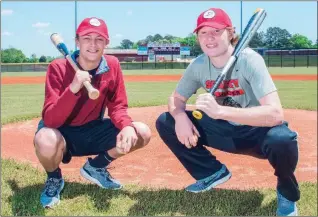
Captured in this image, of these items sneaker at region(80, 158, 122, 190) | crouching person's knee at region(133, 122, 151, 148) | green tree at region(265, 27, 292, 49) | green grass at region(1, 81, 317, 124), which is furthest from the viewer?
green tree at region(265, 27, 292, 49)

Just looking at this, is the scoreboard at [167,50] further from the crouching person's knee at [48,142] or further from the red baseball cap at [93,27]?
the crouching person's knee at [48,142]

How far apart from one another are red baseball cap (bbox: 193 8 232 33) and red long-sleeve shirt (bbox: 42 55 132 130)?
2.48ft

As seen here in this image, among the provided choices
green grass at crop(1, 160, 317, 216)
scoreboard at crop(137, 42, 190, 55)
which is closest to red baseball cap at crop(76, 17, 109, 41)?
green grass at crop(1, 160, 317, 216)

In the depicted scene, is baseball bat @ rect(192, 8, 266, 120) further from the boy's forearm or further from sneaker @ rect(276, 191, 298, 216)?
sneaker @ rect(276, 191, 298, 216)

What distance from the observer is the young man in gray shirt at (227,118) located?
277cm

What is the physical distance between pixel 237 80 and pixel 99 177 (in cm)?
140

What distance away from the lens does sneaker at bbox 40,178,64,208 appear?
3.06 meters

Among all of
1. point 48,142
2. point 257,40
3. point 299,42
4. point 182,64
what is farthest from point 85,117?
point 299,42

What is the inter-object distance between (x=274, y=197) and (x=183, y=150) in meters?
0.78

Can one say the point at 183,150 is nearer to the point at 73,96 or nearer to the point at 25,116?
the point at 73,96

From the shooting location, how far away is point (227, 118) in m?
2.75

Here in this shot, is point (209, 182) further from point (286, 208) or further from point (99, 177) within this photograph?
point (99, 177)

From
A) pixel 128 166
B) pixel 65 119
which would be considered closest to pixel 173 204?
pixel 65 119

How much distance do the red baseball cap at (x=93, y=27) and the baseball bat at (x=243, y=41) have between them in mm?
897
